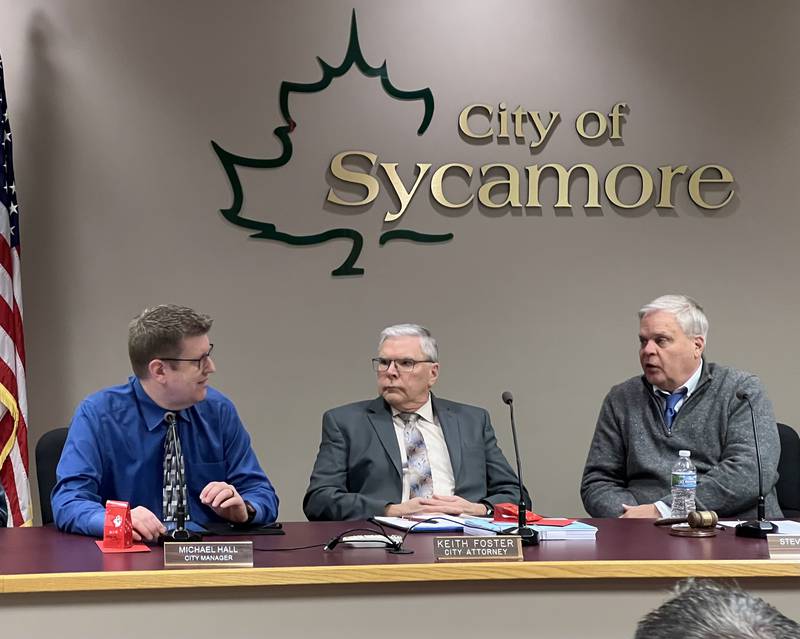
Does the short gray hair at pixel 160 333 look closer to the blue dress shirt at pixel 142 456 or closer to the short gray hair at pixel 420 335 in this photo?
the blue dress shirt at pixel 142 456

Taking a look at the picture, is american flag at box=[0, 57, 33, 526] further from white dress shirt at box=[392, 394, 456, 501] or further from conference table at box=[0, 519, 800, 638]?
conference table at box=[0, 519, 800, 638]

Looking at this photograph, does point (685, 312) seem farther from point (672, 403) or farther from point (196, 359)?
point (196, 359)

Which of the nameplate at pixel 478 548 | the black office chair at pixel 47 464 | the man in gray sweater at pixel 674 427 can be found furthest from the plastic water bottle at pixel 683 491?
the black office chair at pixel 47 464

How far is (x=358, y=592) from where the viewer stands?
2.18 metres

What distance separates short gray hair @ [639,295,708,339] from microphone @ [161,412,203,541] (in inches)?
67.4

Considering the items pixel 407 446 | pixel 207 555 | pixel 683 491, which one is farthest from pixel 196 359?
pixel 683 491

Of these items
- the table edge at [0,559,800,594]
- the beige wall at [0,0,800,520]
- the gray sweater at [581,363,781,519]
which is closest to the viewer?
the table edge at [0,559,800,594]

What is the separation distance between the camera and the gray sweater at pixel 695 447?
3264 mm

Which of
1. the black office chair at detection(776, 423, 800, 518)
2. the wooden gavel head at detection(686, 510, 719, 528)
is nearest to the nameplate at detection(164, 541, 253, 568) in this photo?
the wooden gavel head at detection(686, 510, 719, 528)

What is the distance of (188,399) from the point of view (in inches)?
113

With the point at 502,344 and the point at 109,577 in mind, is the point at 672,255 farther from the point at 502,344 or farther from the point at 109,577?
the point at 109,577

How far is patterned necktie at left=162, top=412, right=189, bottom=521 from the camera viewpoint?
2766mm

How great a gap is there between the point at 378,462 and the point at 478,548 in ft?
3.91

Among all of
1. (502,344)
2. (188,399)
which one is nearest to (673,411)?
(502,344)
